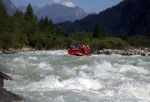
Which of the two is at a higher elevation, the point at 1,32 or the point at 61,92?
the point at 1,32

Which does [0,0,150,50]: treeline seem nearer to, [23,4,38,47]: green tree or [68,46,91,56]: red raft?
[23,4,38,47]: green tree

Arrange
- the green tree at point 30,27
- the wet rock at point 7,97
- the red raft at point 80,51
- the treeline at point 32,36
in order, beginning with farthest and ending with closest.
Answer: the green tree at point 30,27 < the treeline at point 32,36 < the red raft at point 80,51 < the wet rock at point 7,97

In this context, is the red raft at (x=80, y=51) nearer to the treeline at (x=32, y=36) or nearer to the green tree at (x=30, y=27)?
the treeline at (x=32, y=36)

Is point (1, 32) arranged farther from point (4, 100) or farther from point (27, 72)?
point (4, 100)

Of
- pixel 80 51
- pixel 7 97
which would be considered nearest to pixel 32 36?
pixel 80 51

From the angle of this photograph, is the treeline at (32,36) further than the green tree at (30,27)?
No

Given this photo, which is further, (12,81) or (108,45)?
(108,45)

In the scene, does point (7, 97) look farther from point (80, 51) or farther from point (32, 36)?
point (32, 36)

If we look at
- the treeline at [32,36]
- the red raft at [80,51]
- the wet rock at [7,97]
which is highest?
the treeline at [32,36]

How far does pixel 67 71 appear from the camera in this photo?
21.3 m

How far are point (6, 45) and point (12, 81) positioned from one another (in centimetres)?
4721

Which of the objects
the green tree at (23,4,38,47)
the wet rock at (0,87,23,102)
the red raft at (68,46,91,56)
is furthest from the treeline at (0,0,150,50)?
the wet rock at (0,87,23,102)

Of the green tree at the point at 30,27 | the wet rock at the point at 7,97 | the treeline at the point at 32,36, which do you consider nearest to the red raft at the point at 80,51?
the treeline at the point at 32,36

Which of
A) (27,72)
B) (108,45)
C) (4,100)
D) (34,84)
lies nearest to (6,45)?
(108,45)
